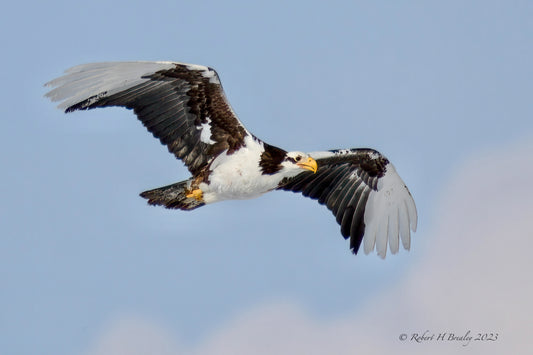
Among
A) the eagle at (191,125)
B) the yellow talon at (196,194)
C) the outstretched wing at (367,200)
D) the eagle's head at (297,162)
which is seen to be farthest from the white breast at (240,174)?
the outstretched wing at (367,200)

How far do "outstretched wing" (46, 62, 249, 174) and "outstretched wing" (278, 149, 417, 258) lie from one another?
2.63m

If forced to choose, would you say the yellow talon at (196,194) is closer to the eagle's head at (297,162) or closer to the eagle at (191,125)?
the eagle at (191,125)

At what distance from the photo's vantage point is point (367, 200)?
17.2m

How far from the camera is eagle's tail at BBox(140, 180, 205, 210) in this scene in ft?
49.7

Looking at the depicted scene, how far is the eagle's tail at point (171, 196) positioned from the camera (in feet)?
49.7

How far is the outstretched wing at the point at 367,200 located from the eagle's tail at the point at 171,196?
2545 mm

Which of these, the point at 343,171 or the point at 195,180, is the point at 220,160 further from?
the point at 343,171

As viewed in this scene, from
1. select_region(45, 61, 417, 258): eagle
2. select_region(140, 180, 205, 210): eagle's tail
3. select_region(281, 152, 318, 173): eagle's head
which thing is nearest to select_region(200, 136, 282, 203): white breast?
select_region(45, 61, 417, 258): eagle

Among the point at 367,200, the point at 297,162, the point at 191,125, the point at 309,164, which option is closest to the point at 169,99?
the point at 191,125

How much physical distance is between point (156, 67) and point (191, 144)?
1.45 meters

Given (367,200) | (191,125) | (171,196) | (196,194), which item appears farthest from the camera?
(367,200)

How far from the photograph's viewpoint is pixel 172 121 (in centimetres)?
1491

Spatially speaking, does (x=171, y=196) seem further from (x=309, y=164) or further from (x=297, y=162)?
(x=309, y=164)

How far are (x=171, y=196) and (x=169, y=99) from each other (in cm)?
162
